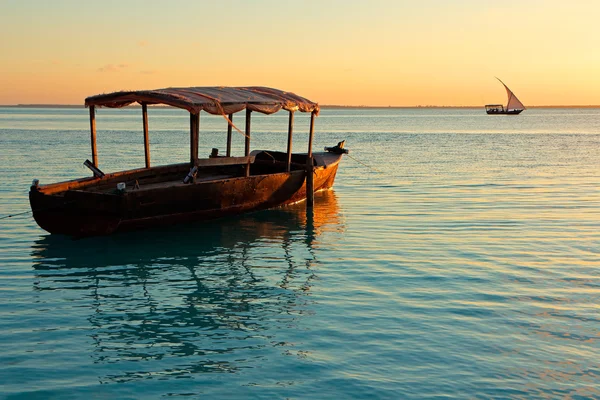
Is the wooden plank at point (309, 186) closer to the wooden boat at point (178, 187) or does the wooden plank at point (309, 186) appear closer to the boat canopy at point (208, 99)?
the wooden boat at point (178, 187)

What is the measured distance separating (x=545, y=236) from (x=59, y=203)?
10.7 metres

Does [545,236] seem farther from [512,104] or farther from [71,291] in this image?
[512,104]

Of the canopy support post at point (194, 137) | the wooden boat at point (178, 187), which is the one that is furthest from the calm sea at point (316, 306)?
the canopy support post at point (194, 137)

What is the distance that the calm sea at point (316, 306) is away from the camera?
23.4 feet

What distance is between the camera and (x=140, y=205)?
557 inches

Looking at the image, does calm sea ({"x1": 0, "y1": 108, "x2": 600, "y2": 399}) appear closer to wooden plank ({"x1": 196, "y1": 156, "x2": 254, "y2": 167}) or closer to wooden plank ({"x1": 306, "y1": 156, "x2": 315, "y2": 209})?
wooden plank ({"x1": 306, "y1": 156, "x2": 315, "y2": 209})

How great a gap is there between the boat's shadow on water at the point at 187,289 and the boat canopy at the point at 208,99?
3.00 metres

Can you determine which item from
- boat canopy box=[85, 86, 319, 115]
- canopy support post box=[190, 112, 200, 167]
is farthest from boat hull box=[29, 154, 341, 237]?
boat canopy box=[85, 86, 319, 115]

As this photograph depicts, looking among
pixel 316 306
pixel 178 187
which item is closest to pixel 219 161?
pixel 178 187

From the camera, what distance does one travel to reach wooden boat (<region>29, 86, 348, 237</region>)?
13.8 metres

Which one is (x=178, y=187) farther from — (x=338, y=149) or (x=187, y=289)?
(x=338, y=149)

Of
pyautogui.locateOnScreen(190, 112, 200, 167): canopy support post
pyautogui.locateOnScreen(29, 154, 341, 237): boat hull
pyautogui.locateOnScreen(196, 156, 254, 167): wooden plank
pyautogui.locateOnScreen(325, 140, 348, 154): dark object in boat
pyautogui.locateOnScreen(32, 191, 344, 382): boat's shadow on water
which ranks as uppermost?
pyautogui.locateOnScreen(190, 112, 200, 167): canopy support post

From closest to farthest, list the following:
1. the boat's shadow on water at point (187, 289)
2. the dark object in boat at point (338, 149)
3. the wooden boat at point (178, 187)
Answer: the boat's shadow on water at point (187, 289), the wooden boat at point (178, 187), the dark object in boat at point (338, 149)

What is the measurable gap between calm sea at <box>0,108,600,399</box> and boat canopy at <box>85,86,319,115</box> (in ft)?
9.84
